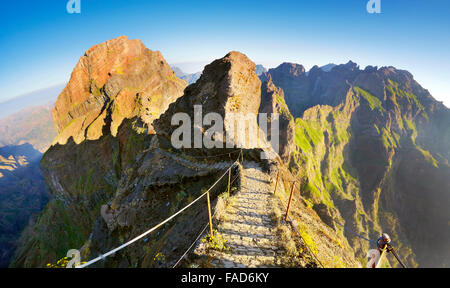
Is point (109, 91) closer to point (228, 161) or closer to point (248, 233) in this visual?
A: point (228, 161)

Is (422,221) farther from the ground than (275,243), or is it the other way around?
(275,243)

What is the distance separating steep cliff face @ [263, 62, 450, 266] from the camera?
8176 cm

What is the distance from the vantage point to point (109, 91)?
69.4m

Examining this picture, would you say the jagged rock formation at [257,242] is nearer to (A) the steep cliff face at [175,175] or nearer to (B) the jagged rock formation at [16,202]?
(A) the steep cliff face at [175,175]

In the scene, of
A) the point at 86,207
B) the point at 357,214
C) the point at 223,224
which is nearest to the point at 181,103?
the point at 223,224

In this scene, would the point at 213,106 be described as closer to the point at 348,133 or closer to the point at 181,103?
the point at 181,103

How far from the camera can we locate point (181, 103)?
19547 mm

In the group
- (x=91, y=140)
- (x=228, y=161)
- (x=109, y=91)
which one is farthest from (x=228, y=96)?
(x=109, y=91)

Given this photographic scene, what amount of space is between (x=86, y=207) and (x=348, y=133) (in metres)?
155

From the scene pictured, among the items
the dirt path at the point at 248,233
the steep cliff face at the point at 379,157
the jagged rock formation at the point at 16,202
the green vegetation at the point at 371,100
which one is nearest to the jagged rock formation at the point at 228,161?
the steep cliff face at the point at 379,157

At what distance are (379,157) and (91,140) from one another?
149 m

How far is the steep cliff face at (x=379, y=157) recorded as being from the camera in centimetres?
8176

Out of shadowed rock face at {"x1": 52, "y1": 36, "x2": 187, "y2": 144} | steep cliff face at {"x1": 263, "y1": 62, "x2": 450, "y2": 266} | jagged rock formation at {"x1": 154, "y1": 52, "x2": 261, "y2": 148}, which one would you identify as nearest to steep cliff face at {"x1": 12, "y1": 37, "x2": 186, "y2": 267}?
shadowed rock face at {"x1": 52, "y1": 36, "x2": 187, "y2": 144}
